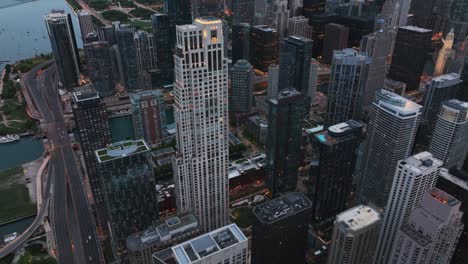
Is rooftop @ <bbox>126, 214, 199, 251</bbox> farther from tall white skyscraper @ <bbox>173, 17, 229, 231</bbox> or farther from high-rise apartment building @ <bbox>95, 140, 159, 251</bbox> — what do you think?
high-rise apartment building @ <bbox>95, 140, 159, 251</bbox>

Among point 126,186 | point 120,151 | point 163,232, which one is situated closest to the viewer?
point 163,232

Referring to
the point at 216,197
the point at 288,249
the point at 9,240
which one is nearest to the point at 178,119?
the point at 216,197

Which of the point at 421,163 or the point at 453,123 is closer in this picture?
the point at 421,163

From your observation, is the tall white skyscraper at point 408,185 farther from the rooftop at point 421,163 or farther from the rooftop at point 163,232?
the rooftop at point 163,232

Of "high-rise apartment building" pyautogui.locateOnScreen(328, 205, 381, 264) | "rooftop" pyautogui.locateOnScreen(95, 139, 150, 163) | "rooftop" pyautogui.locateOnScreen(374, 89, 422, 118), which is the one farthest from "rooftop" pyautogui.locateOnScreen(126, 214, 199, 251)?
"rooftop" pyautogui.locateOnScreen(374, 89, 422, 118)

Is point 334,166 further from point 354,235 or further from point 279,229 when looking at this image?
point 279,229

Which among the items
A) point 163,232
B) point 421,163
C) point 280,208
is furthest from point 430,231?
point 163,232

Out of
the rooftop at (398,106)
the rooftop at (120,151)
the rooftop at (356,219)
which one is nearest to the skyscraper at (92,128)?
the rooftop at (120,151)
